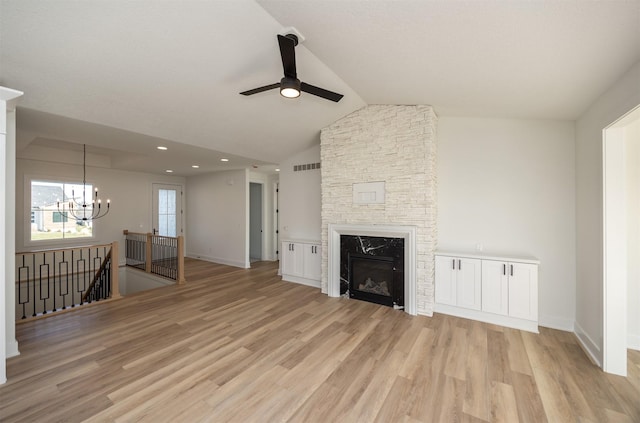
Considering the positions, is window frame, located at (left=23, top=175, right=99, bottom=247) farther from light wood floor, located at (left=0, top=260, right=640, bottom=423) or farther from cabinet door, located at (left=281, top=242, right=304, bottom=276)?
cabinet door, located at (left=281, top=242, right=304, bottom=276)

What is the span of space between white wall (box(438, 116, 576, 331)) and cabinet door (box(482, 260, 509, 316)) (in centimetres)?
41

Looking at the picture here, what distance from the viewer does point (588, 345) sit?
287cm

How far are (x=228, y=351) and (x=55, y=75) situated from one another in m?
3.29

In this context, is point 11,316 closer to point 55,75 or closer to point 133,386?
point 133,386

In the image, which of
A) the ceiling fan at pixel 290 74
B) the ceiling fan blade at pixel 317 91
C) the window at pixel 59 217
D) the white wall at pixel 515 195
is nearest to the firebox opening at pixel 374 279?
the white wall at pixel 515 195

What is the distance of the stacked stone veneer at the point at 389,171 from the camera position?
3.85 m

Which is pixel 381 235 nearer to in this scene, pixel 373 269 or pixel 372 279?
pixel 373 269

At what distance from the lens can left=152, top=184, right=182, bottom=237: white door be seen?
8.02m

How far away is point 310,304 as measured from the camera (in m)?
4.27

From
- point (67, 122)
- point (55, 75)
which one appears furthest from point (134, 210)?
point (55, 75)

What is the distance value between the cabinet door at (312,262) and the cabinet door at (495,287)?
282 centimetres

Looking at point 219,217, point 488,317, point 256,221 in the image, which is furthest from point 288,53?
point 256,221

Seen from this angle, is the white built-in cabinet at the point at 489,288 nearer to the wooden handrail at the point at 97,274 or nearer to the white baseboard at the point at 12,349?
the white baseboard at the point at 12,349

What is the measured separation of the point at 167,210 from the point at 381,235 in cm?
723
